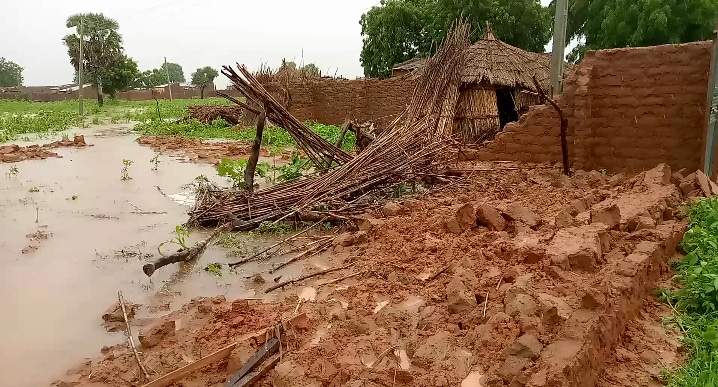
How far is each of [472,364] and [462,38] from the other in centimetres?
1013

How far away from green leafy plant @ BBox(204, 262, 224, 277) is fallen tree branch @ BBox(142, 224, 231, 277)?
0.25 meters

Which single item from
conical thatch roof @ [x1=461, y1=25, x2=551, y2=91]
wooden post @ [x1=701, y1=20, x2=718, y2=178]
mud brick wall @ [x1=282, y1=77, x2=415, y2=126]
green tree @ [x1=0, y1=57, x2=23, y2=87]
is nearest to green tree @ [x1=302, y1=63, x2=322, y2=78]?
mud brick wall @ [x1=282, y1=77, x2=415, y2=126]

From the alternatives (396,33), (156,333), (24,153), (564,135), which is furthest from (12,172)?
(396,33)

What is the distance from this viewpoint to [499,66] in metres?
13.1

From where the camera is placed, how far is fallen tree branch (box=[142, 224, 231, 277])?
4867 mm

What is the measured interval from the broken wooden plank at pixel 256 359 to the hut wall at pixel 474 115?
32.9 ft

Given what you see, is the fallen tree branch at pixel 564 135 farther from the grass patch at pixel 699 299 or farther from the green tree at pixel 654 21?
the green tree at pixel 654 21

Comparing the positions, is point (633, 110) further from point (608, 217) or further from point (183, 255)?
point (183, 255)

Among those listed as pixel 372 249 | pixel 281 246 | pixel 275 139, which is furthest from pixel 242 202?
pixel 275 139

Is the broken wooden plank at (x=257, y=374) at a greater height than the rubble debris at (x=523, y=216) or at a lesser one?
lesser

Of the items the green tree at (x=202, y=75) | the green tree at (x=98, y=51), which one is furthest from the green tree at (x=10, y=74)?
the green tree at (x=98, y=51)

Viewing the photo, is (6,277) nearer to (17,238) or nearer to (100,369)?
(17,238)

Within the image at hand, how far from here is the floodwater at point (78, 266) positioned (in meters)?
3.92

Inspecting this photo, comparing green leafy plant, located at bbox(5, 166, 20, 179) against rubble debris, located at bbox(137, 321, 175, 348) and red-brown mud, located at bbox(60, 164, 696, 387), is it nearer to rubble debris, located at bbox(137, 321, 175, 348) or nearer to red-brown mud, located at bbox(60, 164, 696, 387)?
red-brown mud, located at bbox(60, 164, 696, 387)
